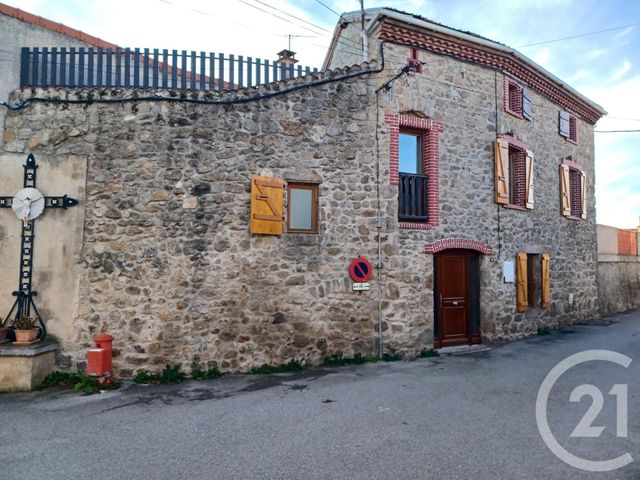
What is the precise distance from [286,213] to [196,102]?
95.2 inches

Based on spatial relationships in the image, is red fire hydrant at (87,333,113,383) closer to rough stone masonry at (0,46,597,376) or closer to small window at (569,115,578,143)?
rough stone masonry at (0,46,597,376)

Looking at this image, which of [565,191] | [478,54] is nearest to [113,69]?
[478,54]

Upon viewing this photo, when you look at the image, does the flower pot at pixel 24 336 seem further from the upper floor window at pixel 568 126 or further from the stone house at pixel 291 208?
the upper floor window at pixel 568 126

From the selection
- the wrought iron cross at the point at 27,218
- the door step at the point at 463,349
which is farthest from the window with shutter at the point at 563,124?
the wrought iron cross at the point at 27,218

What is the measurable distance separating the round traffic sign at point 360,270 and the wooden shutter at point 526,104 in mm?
6279

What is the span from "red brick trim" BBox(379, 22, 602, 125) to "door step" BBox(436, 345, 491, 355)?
20.6 ft

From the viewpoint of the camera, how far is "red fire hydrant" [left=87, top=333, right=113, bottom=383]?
6.07 metres

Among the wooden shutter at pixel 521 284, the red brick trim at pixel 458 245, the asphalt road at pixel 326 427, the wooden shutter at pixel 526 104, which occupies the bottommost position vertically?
the asphalt road at pixel 326 427

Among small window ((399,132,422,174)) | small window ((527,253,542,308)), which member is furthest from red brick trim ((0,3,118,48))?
small window ((527,253,542,308))

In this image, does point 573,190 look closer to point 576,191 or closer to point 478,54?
point 576,191

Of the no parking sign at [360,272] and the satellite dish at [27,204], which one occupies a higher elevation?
the satellite dish at [27,204]

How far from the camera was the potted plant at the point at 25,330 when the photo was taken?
6.23 meters

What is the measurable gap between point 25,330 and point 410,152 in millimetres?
7569

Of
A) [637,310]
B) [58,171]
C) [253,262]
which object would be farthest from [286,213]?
[637,310]
